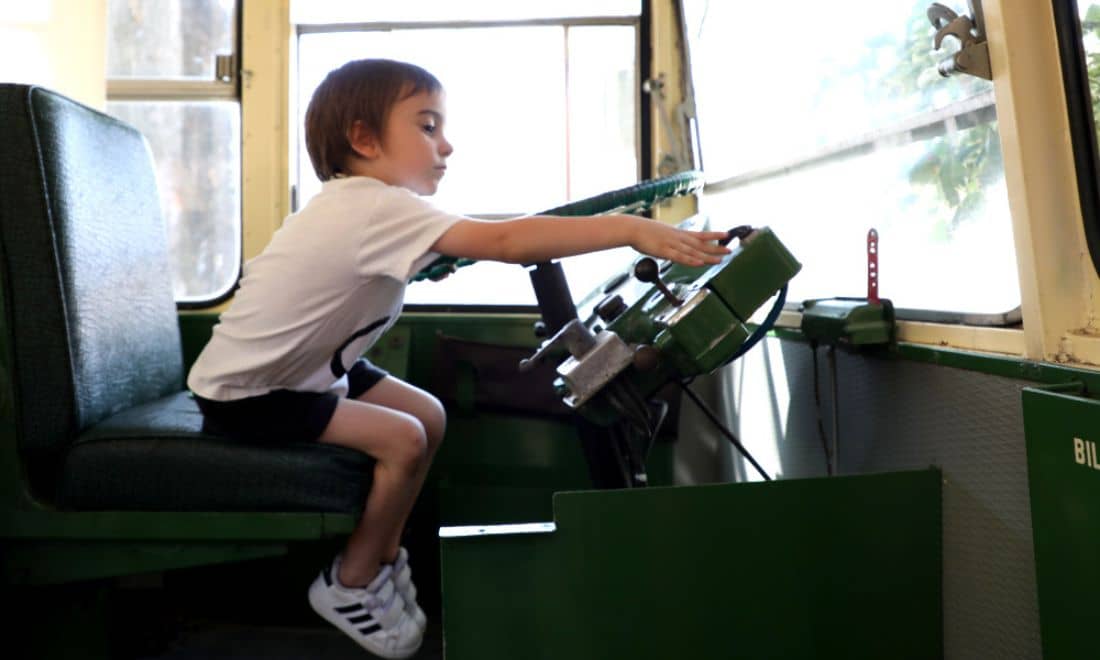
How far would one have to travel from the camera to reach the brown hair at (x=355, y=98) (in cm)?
169

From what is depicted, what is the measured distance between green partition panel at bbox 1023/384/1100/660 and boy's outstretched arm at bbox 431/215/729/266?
0.43 metres

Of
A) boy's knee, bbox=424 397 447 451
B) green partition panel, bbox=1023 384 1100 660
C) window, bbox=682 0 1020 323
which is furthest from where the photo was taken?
boy's knee, bbox=424 397 447 451

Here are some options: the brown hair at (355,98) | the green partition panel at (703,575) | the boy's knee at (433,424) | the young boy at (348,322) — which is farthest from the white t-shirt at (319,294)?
the green partition panel at (703,575)

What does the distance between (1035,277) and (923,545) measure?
41 cm

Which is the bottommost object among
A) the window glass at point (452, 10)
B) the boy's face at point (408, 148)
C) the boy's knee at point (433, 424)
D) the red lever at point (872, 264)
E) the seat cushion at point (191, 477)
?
the seat cushion at point (191, 477)

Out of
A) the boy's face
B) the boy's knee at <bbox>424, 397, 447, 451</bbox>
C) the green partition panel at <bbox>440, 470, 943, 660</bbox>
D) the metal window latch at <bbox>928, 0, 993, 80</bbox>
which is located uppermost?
the boy's face

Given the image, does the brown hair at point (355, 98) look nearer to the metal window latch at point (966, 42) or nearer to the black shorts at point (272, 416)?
the black shorts at point (272, 416)

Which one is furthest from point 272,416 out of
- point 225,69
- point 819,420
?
point 225,69

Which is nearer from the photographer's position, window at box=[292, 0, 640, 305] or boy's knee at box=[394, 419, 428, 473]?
boy's knee at box=[394, 419, 428, 473]

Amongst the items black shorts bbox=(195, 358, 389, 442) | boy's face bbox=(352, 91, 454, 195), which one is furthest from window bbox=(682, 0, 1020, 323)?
black shorts bbox=(195, 358, 389, 442)

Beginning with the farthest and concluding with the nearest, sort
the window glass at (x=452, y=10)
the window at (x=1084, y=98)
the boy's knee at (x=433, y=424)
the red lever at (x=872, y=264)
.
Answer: the window glass at (x=452, y=10) < the boy's knee at (x=433, y=424) < the red lever at (x=872, y=264) < the window at (x=1084, y=98)

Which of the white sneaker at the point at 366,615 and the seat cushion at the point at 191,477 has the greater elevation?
the seat cushion at the point at 191,477

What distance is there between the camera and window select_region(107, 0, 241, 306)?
2.49 meters

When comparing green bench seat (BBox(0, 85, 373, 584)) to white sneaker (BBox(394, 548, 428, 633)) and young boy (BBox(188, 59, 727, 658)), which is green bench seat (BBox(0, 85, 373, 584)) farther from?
white sneaker (BBox(394, 548, 428, 633))
